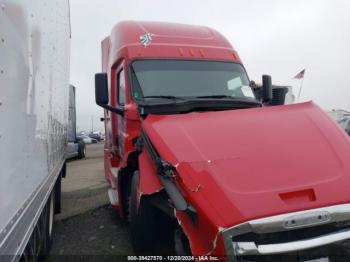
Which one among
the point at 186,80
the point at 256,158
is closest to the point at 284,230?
the point at 256,158

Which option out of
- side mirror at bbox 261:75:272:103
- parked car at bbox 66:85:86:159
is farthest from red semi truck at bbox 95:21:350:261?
parked car at bbox 66:85:86:159

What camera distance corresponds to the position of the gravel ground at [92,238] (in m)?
5.23

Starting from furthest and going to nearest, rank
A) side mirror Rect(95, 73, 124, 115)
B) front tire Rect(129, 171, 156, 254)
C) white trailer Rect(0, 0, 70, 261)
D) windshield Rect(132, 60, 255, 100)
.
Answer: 1. side mirror Rect(95, 73, 124, 115)
2. windshield Rect(132, 60, 255, 100)
3. front tire Rect(129, 171, 156, 254)
4. white trailer Rect(0, 0, 70, 261)

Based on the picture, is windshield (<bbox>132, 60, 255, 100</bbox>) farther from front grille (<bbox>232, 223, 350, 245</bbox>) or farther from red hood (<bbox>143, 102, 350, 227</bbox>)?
front grille (<bbox>232, 223, 350, 245</bbox>)

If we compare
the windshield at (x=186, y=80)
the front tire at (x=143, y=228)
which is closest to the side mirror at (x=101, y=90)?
the windshield at (x=186, y=80)

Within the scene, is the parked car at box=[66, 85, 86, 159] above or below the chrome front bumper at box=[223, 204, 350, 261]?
below

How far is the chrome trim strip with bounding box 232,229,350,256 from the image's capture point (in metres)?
2.80

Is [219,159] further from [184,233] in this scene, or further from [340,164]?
[340,164]

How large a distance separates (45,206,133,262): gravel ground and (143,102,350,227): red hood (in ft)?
6.78

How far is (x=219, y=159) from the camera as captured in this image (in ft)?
11.2

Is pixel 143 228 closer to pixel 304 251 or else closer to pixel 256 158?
pixel 256 158

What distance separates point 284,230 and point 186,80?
2984 mm

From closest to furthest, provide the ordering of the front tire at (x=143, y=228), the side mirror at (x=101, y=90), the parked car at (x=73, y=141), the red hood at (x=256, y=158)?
the red hood at (x=256, y=158) < the front tire at (x=143, y=228) < the side mirror at (x=101, y=90) < the parked car at (x=73, y=141)

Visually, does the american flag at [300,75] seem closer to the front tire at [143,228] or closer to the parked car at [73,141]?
the parked car at [73,141]
